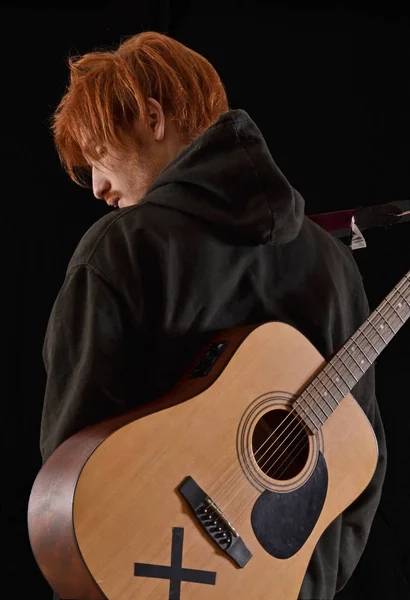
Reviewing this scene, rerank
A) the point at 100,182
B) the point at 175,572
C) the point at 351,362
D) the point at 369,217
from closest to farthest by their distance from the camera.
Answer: the point at 175,572
the point at 351,362
the point at 100,182
the point at 369,217

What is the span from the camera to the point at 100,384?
108cm

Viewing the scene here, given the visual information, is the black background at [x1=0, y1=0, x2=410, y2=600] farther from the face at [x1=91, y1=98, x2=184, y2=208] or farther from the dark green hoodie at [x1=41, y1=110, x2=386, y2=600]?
the dark green hoodie at [x1=41, y1=110, x2=386, y2=600]

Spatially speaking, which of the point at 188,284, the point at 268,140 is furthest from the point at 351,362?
the point at 268,140

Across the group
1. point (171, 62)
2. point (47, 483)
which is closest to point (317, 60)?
point (171, 62)

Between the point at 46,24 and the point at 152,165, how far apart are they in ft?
3.93

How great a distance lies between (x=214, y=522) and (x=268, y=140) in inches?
66.4

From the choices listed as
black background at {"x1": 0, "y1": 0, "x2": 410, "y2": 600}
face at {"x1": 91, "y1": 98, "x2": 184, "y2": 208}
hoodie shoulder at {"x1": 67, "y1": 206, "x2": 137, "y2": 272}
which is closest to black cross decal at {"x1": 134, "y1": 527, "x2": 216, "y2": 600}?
hoodie shoulder at {"x1": 67, "y1": 206, "x2": 137, "y2": 272}

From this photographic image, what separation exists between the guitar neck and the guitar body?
2 cm

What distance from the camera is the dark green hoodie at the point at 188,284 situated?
110cm

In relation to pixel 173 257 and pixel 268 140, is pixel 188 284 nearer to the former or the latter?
pixel 173 257

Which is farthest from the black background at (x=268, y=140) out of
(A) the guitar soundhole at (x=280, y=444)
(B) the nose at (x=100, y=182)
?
(A) the guitar soundhole at (x=280, y=444)

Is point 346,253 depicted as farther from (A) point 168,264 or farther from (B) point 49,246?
(B) point 49,246

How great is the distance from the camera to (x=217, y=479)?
1.07m

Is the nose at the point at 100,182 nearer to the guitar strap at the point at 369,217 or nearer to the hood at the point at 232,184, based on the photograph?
the hood at the point at 232,184
